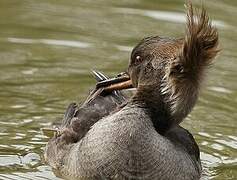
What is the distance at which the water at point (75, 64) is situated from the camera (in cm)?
1129

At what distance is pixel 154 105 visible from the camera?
10023 millimetres

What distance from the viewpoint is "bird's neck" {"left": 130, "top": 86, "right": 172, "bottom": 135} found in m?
10.0

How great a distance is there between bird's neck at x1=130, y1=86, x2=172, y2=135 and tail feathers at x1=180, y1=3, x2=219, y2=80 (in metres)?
0.41

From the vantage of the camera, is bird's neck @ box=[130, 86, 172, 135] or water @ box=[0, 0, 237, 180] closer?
bird's neck @ box=[130, 86, 172, 135]

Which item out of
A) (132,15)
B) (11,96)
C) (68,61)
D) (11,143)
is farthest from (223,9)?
(11,143)

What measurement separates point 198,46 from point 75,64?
418 cm

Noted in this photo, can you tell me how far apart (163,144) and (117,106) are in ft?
3.13

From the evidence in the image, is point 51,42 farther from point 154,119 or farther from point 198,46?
point 198,46

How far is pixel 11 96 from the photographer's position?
12.6 metres

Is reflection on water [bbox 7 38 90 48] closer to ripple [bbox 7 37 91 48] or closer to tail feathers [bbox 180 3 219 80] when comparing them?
A: ripple [bbox 7 37 91 48]

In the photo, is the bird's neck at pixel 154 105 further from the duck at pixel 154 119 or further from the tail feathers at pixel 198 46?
the tail feathers at pixel 198 46

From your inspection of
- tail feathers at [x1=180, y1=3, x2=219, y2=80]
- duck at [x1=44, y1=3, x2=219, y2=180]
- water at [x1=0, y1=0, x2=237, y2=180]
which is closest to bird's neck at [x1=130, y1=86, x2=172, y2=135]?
duck at [x1=44, y1=3, x2=219, y2=180]

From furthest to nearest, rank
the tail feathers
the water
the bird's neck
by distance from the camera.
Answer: the water < the bird's neck < the tail feathers

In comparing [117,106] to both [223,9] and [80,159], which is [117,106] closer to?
[80,159]
